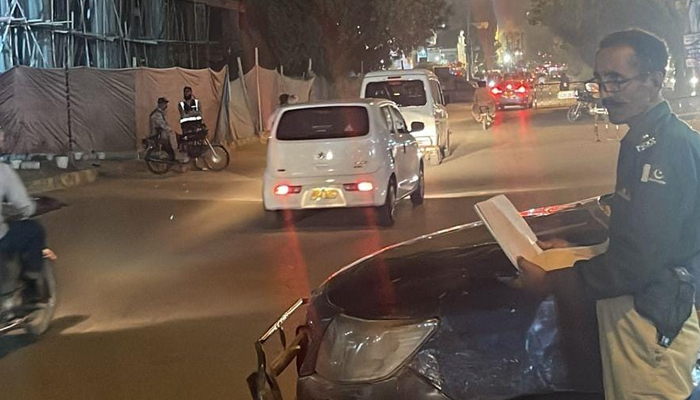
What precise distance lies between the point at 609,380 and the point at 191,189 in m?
15.4

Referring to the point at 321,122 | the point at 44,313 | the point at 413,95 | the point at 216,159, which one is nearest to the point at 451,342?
the point at 44,313

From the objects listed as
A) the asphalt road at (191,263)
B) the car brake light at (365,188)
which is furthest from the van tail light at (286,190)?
the car brake light at (365,188)

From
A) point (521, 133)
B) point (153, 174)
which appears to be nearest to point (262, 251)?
point (153, 174)

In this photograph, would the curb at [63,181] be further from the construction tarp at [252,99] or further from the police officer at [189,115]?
the construction tarp at [252,99]

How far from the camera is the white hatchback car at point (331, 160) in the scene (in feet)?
40.7

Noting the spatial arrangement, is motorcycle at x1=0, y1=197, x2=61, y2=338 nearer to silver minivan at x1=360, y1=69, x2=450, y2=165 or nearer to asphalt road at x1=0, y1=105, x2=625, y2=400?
asphalt road at x1=0, y1=105, x2=625, y2=400

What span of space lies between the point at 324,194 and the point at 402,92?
8.67m

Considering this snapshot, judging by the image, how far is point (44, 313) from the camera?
25.6 ft

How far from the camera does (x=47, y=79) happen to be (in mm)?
20688

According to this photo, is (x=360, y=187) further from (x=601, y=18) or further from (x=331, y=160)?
(x=601, y=18)

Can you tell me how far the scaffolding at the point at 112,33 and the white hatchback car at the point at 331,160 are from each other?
1673 centimetres

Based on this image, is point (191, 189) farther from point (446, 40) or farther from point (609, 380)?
point (446, 40)

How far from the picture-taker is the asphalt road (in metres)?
6.82

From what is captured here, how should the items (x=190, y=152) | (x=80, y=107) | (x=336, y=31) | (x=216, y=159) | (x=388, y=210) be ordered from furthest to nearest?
(x=336, y=31) < (x=80, y=107) < (x=216, y=159) < (x=190, y=152) < (x=388, y=210)
